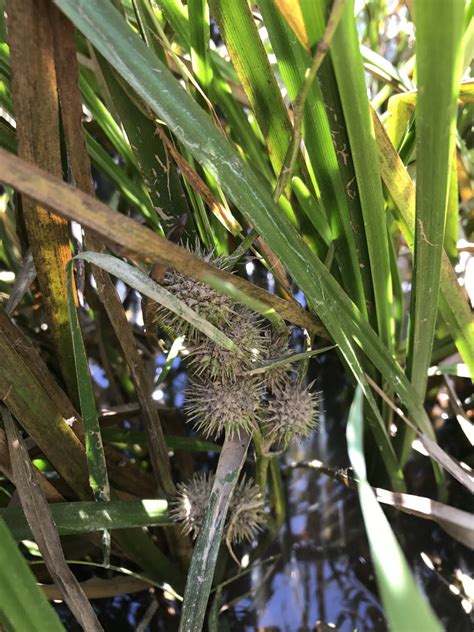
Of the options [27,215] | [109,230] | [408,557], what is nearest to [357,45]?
[109,230]

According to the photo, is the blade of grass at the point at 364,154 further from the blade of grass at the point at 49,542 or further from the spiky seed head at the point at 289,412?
the blade of grass at the point at 49,542

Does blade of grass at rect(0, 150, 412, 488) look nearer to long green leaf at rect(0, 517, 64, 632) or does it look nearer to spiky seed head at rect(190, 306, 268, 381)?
spiky seed head at rect(190, 306, 268, 381)

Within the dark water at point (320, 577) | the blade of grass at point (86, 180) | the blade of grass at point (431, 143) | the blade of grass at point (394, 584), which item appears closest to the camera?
the blade of grass at point (394, 584)

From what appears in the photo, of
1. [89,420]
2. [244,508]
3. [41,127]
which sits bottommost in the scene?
[244,508]

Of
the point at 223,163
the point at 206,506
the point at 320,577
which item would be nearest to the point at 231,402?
the point at 206,506

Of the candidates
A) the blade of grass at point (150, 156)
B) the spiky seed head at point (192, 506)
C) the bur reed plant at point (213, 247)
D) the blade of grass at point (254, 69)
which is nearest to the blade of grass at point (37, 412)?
the bur reed plant at point (213, 247)

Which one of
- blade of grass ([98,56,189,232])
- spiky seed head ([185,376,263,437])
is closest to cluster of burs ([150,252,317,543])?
spiky seed head ([185,376,263,437])

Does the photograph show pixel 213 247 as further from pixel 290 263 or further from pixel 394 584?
pixel 394 584
